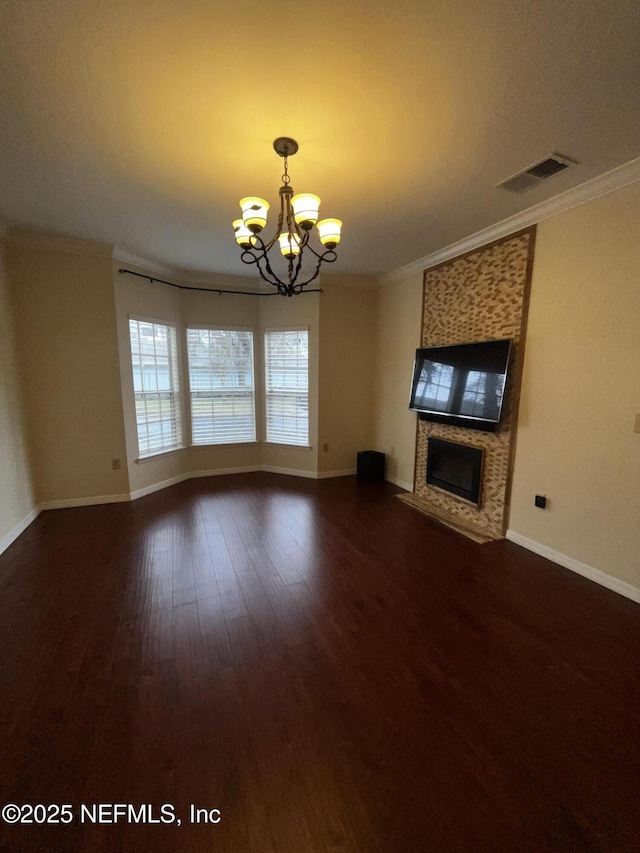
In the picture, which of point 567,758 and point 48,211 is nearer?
point 567,758

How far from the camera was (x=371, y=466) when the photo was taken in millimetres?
4781

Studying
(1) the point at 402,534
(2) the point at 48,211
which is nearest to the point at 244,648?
(1) the point at 402,534

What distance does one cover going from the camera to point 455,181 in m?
2.33

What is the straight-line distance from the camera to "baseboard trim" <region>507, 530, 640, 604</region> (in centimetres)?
235

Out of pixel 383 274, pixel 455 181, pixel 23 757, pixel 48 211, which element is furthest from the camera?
pixel 383 274

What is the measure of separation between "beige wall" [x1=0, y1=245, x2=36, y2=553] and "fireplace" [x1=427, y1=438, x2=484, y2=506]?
4.21m

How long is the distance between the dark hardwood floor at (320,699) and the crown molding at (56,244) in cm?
291

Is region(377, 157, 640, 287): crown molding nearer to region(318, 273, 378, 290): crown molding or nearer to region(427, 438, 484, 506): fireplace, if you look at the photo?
region(318, 273, 378, 290): crown molding

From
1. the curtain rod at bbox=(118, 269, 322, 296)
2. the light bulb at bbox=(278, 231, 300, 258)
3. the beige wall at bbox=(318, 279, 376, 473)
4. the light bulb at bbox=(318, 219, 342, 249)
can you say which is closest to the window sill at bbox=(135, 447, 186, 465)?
the beige wall at bbox=(318, 279, 376, 473)

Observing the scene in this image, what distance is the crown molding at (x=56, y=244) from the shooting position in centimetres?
331

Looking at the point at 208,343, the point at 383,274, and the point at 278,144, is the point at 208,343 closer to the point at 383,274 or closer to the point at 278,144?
the point at 383,274

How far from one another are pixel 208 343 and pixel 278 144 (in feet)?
10.5

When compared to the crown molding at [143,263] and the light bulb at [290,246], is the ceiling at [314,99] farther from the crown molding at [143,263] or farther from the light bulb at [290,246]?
the crown molding at [143,263]

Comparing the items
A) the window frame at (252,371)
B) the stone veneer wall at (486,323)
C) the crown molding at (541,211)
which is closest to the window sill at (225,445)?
the window frame at (252,371)
